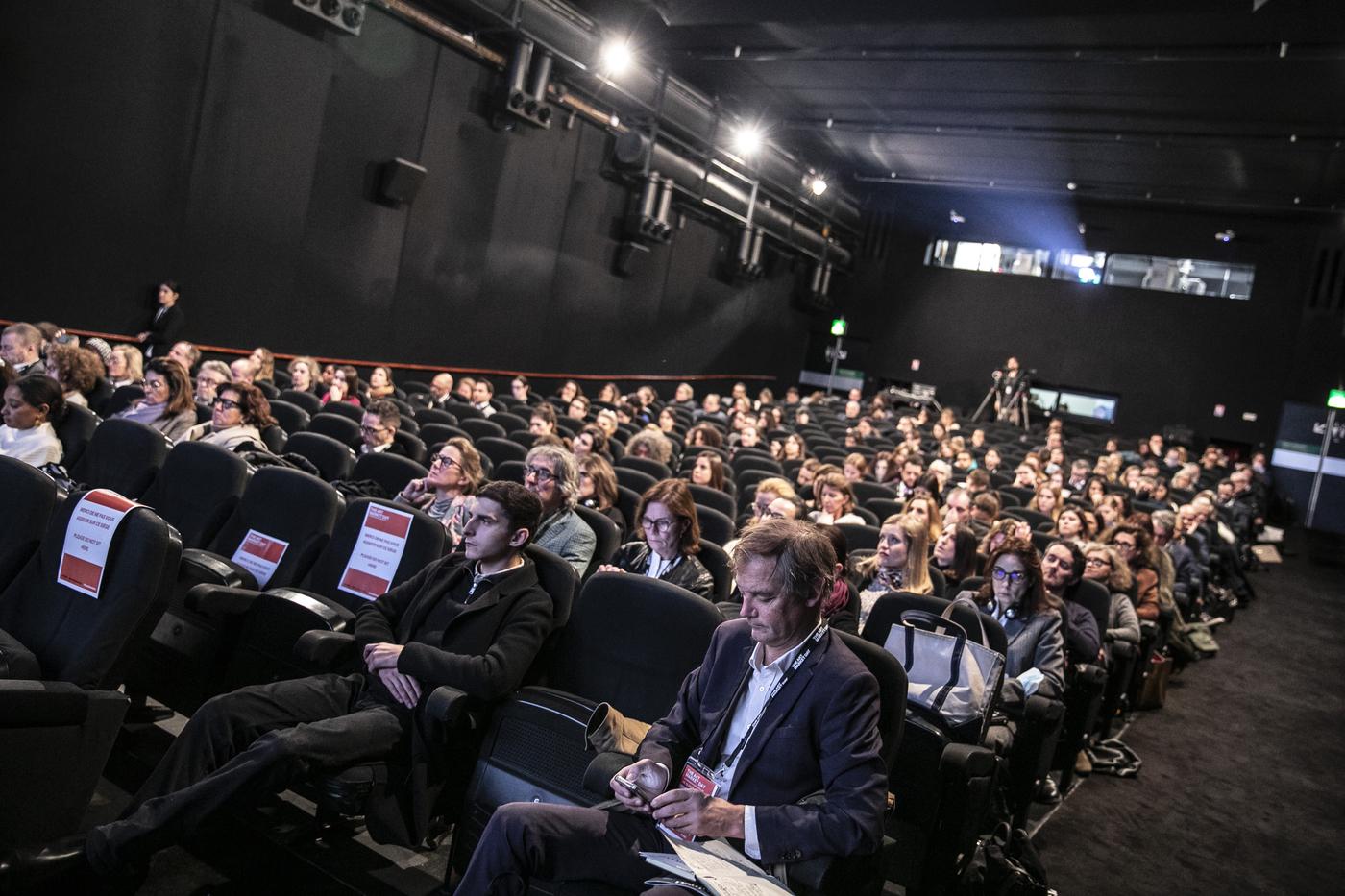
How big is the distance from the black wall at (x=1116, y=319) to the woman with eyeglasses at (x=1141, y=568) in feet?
45.7

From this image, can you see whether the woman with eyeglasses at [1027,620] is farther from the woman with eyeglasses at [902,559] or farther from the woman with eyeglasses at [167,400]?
the woman with eyeglasses at [167,400]

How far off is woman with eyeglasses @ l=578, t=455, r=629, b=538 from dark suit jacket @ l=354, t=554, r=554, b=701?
6.29 ft

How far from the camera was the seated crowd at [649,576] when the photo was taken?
199 cm

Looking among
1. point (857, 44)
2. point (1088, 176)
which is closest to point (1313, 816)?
point (857, 44)

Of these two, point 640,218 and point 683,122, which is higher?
point 683,122

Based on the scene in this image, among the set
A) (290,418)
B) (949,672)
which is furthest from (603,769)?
(290,418)

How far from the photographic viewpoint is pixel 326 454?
4.64m

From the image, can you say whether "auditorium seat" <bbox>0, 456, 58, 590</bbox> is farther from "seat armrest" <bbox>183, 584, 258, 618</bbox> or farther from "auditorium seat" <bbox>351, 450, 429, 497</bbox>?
"auditorium seat" <bbox>351, 450, 429, 497</bbox>

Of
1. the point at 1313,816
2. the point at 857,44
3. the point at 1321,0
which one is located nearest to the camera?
the point at 1313,816

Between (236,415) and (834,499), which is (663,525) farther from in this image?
(236,415)

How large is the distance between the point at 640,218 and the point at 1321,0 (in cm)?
791

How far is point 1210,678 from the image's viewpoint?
6164mm

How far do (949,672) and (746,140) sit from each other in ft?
40.7

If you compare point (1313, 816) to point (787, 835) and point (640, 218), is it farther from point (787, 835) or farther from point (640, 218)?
point (640, 218)
